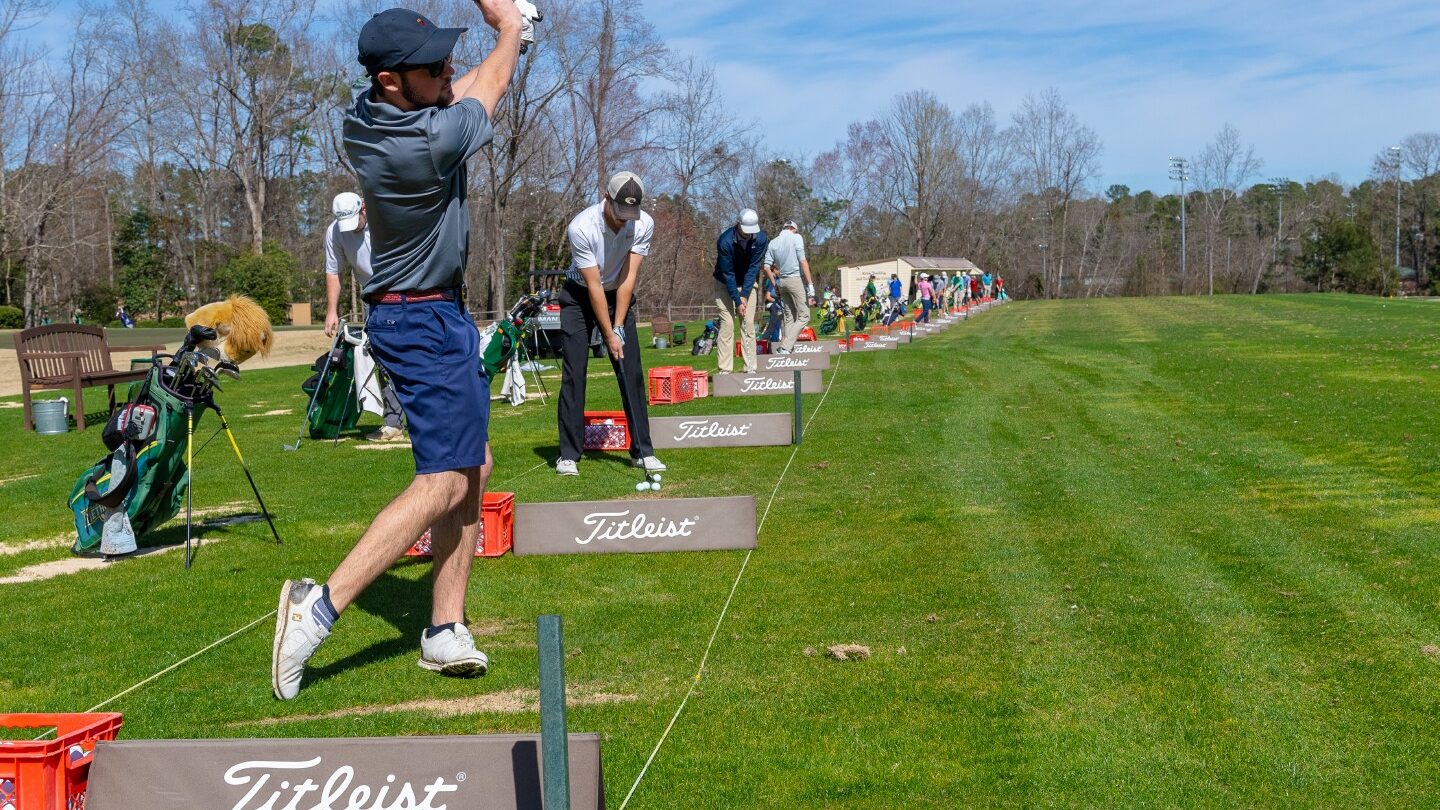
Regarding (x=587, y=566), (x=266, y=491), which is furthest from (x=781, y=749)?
(x=266, y=491)

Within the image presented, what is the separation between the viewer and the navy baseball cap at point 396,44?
4.33m

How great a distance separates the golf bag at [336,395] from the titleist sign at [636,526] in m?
6.12

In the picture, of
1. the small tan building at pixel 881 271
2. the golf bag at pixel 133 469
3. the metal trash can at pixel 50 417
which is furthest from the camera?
the small tan building at pixel 881 271

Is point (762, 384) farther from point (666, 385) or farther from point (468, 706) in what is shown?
point (468, 706)

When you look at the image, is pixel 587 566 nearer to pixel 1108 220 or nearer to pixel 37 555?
pixel 37 555

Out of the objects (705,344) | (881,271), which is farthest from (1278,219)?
(705,344)

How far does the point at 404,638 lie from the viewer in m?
5.40

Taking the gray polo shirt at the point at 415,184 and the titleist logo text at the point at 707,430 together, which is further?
the titleist logo text at the point at 707,430

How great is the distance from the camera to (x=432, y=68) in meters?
4.40

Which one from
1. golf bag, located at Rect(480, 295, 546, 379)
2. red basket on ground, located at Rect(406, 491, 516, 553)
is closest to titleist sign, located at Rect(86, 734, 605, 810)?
red basket on ground, located at Rect(406, 491, 516, 553)

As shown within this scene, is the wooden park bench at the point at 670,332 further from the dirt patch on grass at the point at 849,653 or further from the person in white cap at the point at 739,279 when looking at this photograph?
the dirt patch on grass at the point at 849,653

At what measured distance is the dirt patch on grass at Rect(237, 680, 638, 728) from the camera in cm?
443

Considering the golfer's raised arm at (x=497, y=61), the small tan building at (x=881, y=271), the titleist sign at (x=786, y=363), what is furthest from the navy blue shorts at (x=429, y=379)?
the small tan building at (x=881, y=271)

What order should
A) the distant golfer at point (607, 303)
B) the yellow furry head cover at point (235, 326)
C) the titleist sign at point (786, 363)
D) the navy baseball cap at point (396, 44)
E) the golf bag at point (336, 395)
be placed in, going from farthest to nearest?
the titleist sign at point (786, 363), the golf bag at point (336, 395), the distant golfer at point (607, 303), the yellow furry head cover at point (235, 326), the navy baseball cap at point (396, 44)
